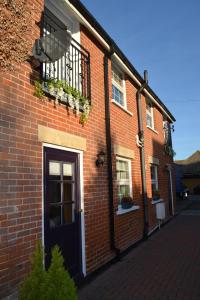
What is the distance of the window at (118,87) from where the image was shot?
941cm

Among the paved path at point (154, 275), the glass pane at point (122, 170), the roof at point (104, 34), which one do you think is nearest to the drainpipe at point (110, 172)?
the paved path at point (154, 275)

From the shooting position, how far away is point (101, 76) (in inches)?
318

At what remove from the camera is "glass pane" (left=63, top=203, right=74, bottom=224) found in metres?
5.80

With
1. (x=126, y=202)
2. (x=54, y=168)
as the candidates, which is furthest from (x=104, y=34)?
(x=126, y=202)

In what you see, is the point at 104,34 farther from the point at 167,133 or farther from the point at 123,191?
the point at 167,133

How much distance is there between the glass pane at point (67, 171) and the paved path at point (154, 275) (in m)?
1.89

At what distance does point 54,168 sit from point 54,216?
766mm

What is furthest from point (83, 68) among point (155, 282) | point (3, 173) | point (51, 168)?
point (155, 282)

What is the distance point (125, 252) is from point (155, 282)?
2.24 meters

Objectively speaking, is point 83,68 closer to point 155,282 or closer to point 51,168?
point 51,168

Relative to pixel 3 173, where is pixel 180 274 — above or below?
below

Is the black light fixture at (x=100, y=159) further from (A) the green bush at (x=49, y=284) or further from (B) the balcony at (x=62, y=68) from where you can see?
(A) the green bush at (x=49, y=284)

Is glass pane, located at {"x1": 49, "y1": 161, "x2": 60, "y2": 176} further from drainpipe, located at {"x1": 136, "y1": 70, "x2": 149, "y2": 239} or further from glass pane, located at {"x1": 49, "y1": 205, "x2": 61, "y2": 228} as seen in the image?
drainpipe, located at {"x1": 136, "y1": 70, "x2": 149, "y2": 239}

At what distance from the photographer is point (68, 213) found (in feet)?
19.5
